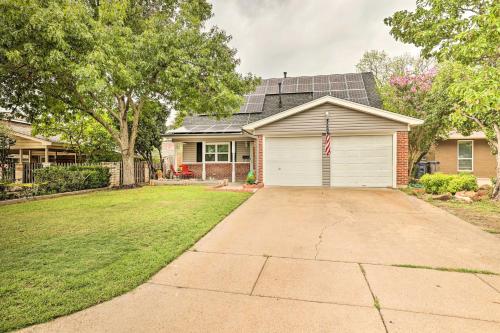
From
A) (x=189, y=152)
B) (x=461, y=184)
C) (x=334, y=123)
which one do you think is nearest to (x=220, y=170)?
(x=189, y=152)

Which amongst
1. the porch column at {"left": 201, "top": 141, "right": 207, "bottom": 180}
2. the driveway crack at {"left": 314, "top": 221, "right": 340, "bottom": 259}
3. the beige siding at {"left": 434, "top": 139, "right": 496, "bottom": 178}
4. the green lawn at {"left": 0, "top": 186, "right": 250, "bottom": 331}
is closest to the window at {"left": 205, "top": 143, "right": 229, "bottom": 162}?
the porch column at {"left": 201, "top": 141, "right": 207, "bottom": 180}

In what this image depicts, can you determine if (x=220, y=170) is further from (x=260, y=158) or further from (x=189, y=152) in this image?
(x=260, y=158)

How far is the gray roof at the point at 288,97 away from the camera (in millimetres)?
15927

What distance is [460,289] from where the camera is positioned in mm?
3016

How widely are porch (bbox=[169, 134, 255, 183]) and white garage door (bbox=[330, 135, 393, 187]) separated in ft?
17.9

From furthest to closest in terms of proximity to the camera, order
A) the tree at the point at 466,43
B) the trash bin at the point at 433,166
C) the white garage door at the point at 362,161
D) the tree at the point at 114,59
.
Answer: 1. the trash bin at the point at 433,166
2. the white garage door at the point at 362,161
3. the tree at the point at 114,59
4. the tree at the point at 466,43

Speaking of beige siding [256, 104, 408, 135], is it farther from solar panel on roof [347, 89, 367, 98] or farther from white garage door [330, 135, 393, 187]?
solar panel on roof [347, 89, 367, 98]

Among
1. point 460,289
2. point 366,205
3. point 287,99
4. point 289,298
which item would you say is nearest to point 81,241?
point 289,298

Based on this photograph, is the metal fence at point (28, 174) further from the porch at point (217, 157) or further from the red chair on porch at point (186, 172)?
the red chair on porch at point (186, 172)

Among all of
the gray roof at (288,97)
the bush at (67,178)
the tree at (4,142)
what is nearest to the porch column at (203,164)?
the gray roof at (288,97)

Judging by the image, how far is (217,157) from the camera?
1611 centimetres

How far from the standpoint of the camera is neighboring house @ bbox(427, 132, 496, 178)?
1720 cm

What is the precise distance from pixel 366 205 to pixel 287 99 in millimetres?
11431

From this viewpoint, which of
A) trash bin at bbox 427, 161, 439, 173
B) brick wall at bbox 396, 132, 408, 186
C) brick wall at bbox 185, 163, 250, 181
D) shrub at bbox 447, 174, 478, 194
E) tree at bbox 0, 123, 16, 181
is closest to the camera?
shrub at bbox 447, 174, 478, 194
